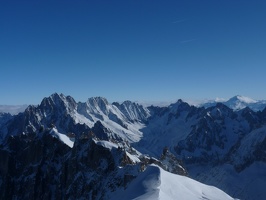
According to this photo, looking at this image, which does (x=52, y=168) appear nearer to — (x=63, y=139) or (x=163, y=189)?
(x=63, y=139)

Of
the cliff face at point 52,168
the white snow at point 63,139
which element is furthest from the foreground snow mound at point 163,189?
the white snow at point 63,139

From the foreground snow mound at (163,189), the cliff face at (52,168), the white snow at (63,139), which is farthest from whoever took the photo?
the white snow at (63,139)

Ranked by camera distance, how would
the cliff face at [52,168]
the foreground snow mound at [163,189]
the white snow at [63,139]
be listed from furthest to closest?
the white snow at [63,139]
the cliff face at [52,168]
the foreground snow mound at [163,189]

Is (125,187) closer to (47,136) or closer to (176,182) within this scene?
(176,182)

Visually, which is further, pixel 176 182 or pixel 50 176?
pixel 50 176

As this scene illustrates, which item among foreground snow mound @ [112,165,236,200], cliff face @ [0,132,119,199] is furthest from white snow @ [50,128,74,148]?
foreground snow mound @ [112,165,236,200]

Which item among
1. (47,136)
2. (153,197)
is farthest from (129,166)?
(47,136)

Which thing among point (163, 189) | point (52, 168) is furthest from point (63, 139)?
point (163, 189)

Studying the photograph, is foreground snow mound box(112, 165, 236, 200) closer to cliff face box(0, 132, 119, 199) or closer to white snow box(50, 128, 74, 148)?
cliff face box(0, 132, 119, 199)

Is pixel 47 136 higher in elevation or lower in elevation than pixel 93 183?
higher

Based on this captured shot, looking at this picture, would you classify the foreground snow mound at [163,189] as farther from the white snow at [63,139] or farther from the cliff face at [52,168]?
the white snow at [63,139]
